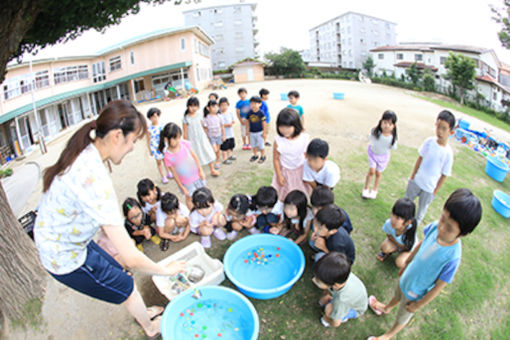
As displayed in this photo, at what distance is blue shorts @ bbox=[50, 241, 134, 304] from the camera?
179 cm

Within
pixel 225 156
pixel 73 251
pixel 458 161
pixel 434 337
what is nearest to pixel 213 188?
pixel 225 156

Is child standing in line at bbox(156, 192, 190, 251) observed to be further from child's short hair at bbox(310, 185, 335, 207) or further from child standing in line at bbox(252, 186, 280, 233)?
child's short hair at bbox(310, 185, 335, 207)

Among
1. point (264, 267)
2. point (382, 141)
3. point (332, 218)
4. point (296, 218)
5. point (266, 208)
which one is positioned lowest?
point (264, 267)

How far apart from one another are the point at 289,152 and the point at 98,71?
22.8m

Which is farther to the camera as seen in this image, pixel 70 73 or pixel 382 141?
pixel 70 73

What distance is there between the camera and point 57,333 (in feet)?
8.02

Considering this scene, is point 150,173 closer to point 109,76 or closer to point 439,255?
point 439,255

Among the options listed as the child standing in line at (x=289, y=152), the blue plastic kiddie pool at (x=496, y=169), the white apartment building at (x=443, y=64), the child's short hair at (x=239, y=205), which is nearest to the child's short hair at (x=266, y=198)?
the child's short hair at (x=239, y=205)

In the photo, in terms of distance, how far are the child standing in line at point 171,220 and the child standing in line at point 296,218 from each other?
1140 millimetres

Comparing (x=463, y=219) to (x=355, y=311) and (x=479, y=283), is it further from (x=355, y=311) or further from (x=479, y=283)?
(x=479, y=283)

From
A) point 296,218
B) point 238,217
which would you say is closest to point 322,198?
point 296,218

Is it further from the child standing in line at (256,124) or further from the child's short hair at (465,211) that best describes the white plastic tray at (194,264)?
the child standing in line at (256,124)

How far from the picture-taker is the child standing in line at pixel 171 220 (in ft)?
10.6

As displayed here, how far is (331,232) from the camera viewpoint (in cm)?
260
